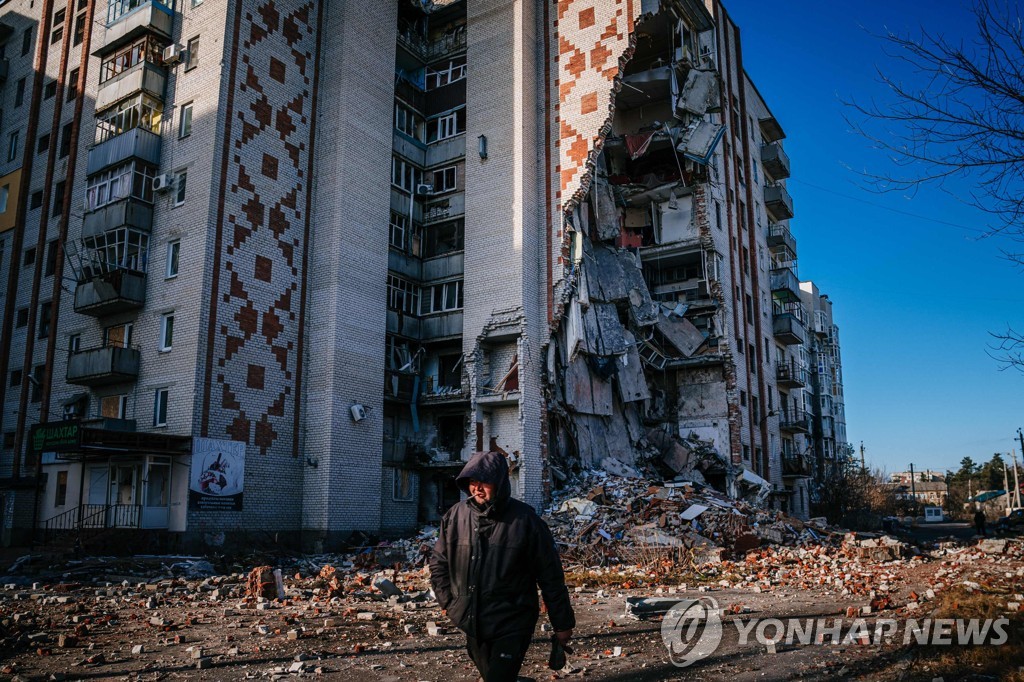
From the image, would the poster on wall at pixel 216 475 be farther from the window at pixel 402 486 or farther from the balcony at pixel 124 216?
the balcony at pixel 124 216

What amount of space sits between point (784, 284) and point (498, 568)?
3594 cm

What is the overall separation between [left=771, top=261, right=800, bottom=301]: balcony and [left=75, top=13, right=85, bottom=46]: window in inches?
1257

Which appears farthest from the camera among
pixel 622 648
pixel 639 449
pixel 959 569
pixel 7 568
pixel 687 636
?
pixel 639 449

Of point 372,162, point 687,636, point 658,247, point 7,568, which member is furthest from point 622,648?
point 658,247

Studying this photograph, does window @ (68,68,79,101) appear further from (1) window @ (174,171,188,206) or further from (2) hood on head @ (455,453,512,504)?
(2) hood on head @ (455,453,512,504)

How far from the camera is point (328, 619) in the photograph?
10.1 meters

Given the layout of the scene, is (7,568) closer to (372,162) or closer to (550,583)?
(372,162)

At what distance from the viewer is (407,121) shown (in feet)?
93.2

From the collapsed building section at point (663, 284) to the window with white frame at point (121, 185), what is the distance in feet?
46.6

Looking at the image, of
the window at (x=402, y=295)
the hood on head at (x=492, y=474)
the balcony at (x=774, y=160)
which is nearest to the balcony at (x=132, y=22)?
the window at (x=402, y=295)

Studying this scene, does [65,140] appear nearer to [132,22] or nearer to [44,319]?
[132,22]

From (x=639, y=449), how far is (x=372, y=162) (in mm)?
14670

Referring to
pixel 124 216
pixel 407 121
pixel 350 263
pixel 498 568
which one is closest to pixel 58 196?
pixel 124 216
